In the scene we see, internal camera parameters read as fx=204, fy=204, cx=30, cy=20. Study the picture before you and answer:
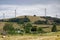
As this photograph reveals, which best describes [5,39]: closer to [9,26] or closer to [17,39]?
[17,39]

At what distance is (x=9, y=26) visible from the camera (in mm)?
79188

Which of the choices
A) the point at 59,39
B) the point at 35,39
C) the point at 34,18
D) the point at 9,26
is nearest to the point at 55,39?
the point at 59,39

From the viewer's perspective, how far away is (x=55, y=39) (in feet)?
92.8

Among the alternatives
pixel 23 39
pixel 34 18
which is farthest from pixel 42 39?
pixel 34 18

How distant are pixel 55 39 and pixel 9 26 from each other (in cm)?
5219

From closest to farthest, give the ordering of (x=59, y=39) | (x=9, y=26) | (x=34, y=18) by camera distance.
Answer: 1. (x=59, y=39)
2. (x=9, y=26)
3. (x=34, y=18)

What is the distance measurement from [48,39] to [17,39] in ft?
14.3

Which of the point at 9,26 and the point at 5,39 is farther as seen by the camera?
the point at 9,26

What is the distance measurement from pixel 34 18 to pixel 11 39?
374 feet

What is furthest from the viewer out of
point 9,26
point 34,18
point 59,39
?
point 34,18

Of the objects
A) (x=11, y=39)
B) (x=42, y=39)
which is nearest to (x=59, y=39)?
(x=42, y=39)

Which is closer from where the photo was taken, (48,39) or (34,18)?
(48,39)

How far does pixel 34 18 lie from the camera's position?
5591 inches

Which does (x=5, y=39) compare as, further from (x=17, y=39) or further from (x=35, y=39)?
(x=35, y=39)
